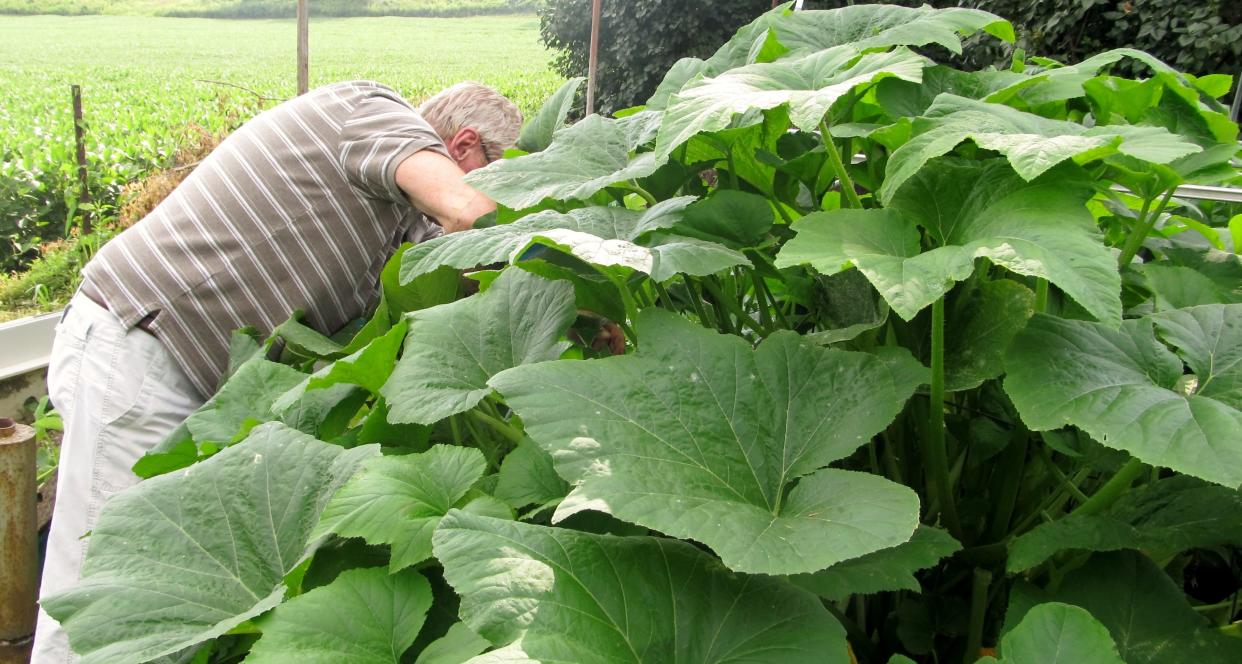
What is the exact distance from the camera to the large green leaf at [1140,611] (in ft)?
1.75

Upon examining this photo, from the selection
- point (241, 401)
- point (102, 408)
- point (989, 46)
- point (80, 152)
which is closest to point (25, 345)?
point (102, 408)

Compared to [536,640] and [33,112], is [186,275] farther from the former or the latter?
[33,112]

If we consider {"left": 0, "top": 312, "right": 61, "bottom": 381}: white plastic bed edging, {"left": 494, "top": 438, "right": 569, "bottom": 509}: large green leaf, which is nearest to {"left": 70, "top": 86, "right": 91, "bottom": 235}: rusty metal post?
{"left": 0, "top": 312, "right": 61, "bottom": 381}: white plastic bed edging

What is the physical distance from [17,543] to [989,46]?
5453 millimetres

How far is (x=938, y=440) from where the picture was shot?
2.00 ft

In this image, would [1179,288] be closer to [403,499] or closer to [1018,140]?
[1018,140]

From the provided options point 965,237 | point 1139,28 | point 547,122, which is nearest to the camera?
point 965,237

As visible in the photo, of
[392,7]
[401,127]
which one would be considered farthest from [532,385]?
[392,7]

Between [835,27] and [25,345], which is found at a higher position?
[835,27]

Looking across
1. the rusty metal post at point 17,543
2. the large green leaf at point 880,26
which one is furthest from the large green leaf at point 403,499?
the rusty metal post at point 17,543

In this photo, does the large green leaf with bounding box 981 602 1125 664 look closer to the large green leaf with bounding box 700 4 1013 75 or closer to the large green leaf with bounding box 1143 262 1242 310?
the large green leaf with bounding box 1143 262 1242 310

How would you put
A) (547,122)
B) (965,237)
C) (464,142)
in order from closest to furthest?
1. (965,237)
2. (547,122)
3. (464,142)

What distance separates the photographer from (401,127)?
165cm

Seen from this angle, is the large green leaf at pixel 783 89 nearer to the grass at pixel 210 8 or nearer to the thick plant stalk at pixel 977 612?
the thick plant stalk at pixel 977 612
